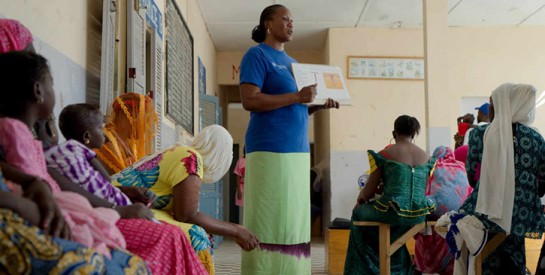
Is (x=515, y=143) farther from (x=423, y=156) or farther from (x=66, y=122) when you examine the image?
(x=66, y=122)

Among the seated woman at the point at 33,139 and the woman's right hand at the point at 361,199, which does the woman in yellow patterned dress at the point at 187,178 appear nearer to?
the seated woman at the point at 33,139

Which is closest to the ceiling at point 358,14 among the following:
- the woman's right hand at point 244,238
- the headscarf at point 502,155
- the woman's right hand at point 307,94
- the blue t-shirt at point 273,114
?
Result: the headscarf at point 502,155

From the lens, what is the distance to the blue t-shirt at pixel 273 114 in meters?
2.83

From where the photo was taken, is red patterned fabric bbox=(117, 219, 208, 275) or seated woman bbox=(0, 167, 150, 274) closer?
seated woman bbox=(0, 167, 150, 274)

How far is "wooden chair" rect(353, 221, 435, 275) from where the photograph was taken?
14.1ft

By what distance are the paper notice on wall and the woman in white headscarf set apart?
2.84 ft

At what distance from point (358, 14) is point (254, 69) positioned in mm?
6112

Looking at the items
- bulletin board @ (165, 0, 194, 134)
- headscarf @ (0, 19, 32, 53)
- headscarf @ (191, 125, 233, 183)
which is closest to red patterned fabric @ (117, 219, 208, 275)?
headscarf @ (0, 19, 32, 53)

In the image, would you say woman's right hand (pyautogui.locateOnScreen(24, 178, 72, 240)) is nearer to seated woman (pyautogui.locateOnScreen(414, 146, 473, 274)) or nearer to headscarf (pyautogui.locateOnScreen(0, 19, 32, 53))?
headscarf (pyautogui.locateOnScreen(0, 19, 32, 53))

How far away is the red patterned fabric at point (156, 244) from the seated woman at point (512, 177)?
6.42 ft

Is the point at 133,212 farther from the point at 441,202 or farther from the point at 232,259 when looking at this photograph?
the point at 232,259

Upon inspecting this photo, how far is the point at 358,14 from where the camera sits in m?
8.69

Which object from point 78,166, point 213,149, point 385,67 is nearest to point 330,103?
point 213,149

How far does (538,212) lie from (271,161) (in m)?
1.46
